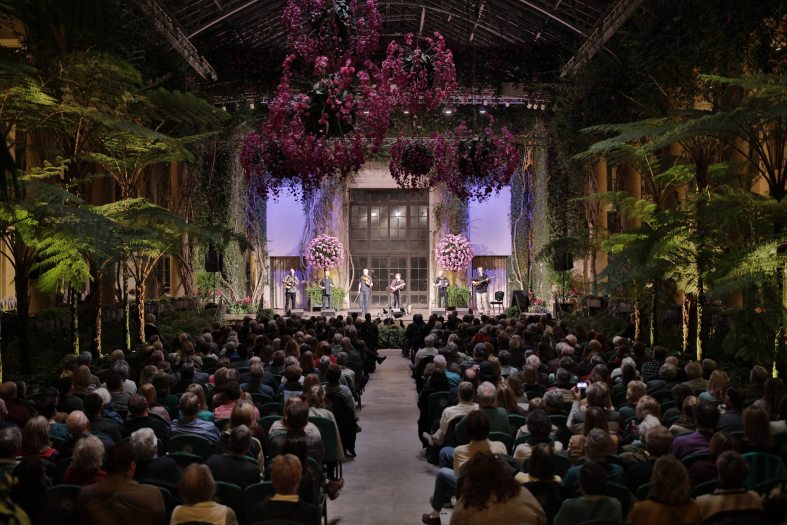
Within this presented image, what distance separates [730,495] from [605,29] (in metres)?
13.8

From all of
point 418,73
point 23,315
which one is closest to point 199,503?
point 23,315

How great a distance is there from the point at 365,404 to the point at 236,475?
7.94 metres

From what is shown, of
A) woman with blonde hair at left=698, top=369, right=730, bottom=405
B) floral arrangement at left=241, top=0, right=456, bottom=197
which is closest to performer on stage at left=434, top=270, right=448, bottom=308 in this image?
floral arrangement at left=241, top=0, right=456, bottom=197

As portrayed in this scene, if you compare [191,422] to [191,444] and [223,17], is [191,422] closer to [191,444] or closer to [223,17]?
[191,444]

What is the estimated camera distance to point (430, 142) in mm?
23812

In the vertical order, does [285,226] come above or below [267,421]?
above

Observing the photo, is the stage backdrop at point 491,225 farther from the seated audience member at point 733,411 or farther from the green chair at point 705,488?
the green chair at point 705,488

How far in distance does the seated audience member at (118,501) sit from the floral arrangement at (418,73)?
8.35 metres

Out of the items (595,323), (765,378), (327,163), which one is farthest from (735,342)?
(595,323)

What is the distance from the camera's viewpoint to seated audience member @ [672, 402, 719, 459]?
5.70 meters

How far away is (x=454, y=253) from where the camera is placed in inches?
1093

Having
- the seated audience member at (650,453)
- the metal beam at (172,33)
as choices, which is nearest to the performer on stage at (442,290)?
the metal beam at (172,33)

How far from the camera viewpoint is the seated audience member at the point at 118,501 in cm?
446

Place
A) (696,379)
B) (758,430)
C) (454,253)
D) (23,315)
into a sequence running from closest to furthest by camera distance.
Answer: (758,430)
(696,379)
(23,315)
(454,253)
